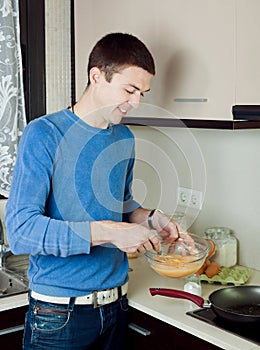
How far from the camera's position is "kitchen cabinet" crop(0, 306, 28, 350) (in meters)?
1.93

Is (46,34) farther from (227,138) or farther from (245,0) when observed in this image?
(245,0)

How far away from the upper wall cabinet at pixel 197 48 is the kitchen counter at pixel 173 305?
0.59 meters

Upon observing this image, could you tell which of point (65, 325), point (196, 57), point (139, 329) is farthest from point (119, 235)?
point (196, 57)

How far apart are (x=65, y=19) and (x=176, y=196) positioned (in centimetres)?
95

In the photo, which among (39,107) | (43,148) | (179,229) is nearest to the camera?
(43,148)

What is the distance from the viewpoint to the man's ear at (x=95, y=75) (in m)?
1.71

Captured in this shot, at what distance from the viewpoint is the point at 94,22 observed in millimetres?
2361

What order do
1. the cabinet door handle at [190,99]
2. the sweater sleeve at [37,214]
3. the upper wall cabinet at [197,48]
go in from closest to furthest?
the sweater sleeve at [37,214] < the upper wall cabinet at [197,48] < the cabinet door handle at [190,99]

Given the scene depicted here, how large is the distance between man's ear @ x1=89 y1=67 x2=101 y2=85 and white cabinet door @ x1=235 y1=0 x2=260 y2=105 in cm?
43

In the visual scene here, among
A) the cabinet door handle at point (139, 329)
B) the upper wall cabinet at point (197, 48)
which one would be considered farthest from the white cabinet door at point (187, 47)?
the cabinet door handle at point (139, 329)

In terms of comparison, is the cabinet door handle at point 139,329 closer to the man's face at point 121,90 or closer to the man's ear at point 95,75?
the man's face at point 121,90

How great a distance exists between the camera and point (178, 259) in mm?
1919

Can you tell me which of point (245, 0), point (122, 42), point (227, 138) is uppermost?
point (245, 0)

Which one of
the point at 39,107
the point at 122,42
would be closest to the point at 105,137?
the point at 122,42
